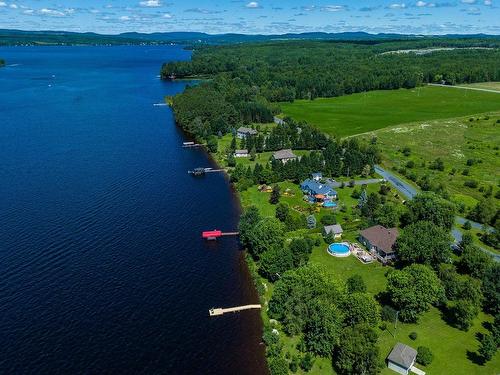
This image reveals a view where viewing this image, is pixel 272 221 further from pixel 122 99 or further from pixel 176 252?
pixel 122 99

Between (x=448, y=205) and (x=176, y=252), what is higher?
(x=448, y=205)

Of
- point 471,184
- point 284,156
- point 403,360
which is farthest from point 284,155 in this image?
point 403,360

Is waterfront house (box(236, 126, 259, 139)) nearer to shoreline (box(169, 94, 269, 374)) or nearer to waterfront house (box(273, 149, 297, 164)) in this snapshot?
waterfront house (box(273, 149, 297, 164))

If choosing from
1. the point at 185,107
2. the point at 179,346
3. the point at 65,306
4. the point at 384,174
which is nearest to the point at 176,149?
the point at 185,107

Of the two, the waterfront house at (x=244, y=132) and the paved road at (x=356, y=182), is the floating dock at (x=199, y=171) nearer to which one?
the paved road at (x=356, y=182)

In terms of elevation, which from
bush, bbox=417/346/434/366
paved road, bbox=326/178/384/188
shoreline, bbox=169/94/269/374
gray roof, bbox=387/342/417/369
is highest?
gray roof, bbox=387/342/417/369

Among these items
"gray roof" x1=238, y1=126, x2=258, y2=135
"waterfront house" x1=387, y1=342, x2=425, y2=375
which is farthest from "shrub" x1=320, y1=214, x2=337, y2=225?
"gray roof" x1=238, y1=126, x2=258, y2=135
